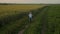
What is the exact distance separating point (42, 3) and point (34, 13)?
0.20 meters

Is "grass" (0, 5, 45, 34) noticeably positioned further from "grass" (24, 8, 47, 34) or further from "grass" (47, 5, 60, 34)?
"grass" (47, 5, 60, 34)

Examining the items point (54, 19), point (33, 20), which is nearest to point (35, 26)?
point (33, 20)

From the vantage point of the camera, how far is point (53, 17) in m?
1.45

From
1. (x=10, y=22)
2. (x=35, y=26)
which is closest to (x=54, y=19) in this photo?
(x=35, y=26)

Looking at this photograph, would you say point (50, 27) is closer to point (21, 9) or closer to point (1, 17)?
point (21, 9)

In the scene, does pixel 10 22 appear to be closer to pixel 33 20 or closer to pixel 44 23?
pixel 33 20

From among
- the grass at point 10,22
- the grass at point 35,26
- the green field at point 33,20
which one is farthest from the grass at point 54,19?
the grass at point 10,22

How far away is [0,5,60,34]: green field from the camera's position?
1.41m

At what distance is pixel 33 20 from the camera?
1.48 m

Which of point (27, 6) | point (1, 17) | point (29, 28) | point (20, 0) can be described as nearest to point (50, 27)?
point (29, 28)

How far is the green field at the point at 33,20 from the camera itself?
1410 mm

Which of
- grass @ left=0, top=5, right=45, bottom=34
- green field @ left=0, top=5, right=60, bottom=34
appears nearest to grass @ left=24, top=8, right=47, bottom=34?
green field @ left=0, top=5, right=60, bottom=34

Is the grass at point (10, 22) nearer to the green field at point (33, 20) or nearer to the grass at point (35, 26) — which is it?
the green field at point (33, 20)

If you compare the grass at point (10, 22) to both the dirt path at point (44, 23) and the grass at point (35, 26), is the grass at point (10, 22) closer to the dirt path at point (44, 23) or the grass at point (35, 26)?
the grass at point (35, 26)
